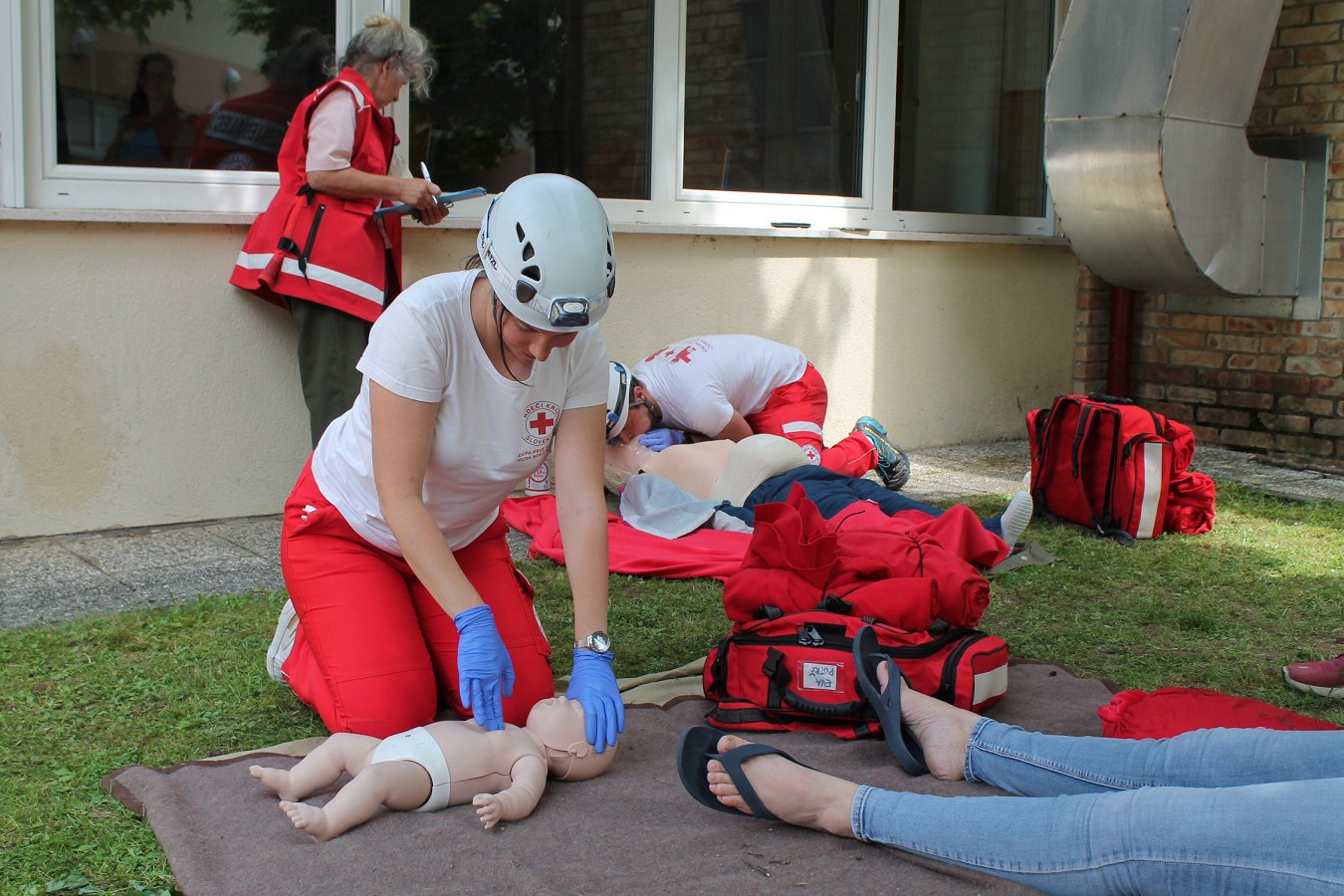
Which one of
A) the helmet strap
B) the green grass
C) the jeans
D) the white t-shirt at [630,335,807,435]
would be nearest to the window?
the white t-shirt at [630,335,807,435]

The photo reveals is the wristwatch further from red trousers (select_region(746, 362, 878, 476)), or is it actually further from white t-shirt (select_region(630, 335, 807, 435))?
red trousers (select_region(746, 362, 878, 476))

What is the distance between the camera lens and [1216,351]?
23.9 feet

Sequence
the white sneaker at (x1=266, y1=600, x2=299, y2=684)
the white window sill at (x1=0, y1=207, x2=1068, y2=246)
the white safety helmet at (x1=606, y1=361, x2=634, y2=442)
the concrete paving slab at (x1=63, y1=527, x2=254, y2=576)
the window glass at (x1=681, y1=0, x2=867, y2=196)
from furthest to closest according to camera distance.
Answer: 1. the window glass at (x1=681, y1=0, x2=867, y2=196)
2. the white safety helmet at (x1=606, y1=361, x2=634, y2=442)
3. the white window sill at (x1=0, y1=207, x2=1068, y2=246)
4. the concrete paving slab at (x1=63, y1=527, x2=254, y2=576)
5. the white sneaker at (x1=266, y1=600, x2=299, y2=684)

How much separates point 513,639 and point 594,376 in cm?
63

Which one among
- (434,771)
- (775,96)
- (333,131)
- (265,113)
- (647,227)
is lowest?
(434,771)

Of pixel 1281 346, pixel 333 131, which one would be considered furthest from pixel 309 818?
pixel 1281 346

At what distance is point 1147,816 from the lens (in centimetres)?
208

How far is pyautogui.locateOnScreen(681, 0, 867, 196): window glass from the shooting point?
6.44 m

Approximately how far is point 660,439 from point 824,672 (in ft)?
9.16

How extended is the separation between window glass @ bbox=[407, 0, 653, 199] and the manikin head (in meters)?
3.41

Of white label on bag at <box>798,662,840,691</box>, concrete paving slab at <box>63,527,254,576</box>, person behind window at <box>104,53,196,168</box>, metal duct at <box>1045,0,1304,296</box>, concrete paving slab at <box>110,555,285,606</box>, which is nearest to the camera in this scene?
white label on bag at <box>798,662,840,691</box>

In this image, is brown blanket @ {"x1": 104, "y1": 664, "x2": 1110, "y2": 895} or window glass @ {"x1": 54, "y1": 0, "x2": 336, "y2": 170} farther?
window glass @ {"x1": 54, "y1": 0, "x2": 336, "y2": 170}

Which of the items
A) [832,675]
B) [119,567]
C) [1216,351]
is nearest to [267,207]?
[119,567]

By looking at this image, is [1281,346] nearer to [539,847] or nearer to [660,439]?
[660,439]
